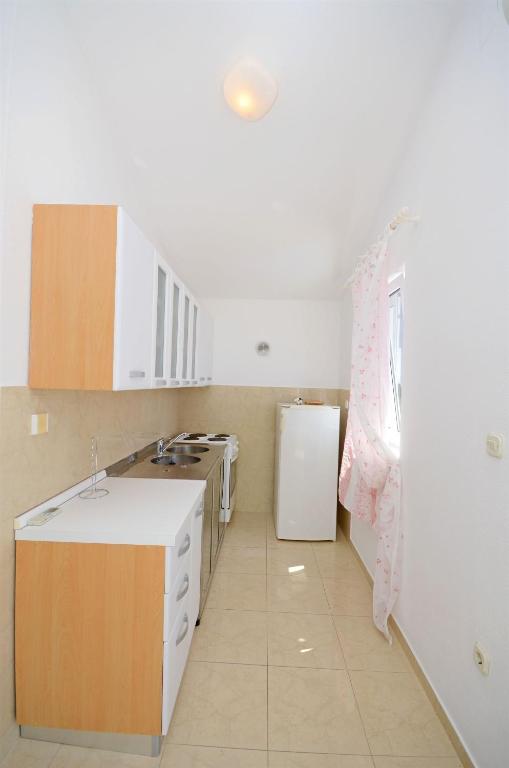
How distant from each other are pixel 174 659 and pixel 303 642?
905 mm

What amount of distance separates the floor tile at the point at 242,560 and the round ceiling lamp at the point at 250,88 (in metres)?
2.83

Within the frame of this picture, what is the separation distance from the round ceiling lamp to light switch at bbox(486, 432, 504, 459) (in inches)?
60.9

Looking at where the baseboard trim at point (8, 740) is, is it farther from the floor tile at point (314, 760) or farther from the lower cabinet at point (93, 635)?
the floor tile at point (314, 760)

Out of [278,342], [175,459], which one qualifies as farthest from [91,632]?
[278,342]

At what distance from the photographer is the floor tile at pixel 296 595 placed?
2542 millimetres

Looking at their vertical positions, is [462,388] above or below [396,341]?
below

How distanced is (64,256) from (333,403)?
331cm

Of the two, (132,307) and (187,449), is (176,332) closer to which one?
(132,307)

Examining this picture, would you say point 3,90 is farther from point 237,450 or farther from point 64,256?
point 237,450

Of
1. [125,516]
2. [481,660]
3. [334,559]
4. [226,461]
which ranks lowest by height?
[334,559]

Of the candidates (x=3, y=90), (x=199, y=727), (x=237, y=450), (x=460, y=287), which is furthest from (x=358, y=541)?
(x=3, y=90)

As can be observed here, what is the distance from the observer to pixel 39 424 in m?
1.60

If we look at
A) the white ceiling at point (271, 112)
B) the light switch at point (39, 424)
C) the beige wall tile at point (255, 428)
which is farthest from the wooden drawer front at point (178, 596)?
the beige wall tile at point (255, 428)

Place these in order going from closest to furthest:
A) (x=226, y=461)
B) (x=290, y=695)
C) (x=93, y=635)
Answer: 1. (x=93, y=635)
2. (x=290, y=695)
3. (x=226, y=461)
